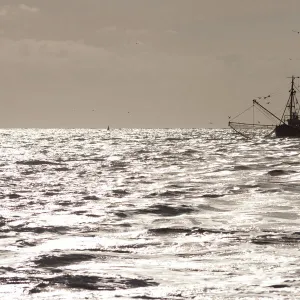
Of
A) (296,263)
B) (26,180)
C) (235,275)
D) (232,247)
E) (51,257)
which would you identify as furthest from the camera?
(26,180)

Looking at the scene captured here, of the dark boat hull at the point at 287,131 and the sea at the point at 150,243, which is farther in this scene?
the dark boat hull at the point at 287,131

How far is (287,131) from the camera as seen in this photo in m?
133

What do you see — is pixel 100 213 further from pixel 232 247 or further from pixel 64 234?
pixel 232 247

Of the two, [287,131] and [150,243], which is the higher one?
[287,131]

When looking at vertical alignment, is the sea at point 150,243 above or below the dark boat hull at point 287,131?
below

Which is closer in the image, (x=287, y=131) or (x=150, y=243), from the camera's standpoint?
(x=150, y=243)

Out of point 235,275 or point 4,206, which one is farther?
point 4,206

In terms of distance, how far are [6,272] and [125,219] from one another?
7.62 m

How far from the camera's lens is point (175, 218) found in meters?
19.0

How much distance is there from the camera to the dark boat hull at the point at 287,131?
131000 mm

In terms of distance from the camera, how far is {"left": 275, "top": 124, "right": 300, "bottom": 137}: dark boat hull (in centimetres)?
13100

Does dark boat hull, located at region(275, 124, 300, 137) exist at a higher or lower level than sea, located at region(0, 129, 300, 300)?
higher

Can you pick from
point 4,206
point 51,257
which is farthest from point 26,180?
point 51,257

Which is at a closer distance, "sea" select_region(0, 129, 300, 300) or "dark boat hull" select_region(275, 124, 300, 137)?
"sea" select_region(0, 129, 300, 300)
